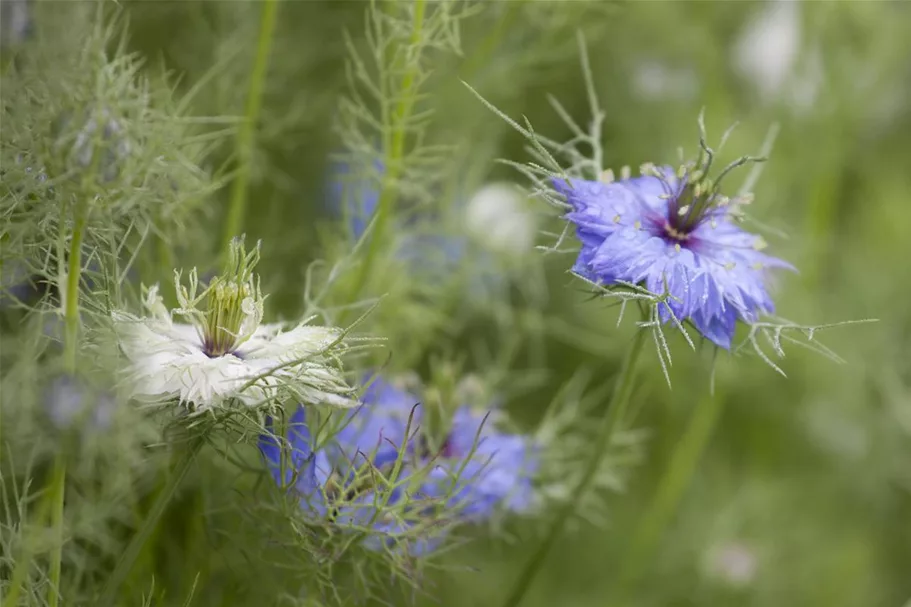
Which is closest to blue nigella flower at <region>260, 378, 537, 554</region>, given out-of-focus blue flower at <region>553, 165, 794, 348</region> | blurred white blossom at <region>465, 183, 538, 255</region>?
out-of-focus blue flower at <region>553, 165, 794, 348</region>

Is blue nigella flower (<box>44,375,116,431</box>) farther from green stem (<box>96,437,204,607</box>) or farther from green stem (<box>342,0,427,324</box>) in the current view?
green stem (<box>342,0,427,324</box>)

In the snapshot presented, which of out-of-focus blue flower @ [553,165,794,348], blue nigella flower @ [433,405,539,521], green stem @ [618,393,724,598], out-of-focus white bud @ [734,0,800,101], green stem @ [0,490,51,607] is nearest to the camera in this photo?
green stem @ [0,490,51,607]

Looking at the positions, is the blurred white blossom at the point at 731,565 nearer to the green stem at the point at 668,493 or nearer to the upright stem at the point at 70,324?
the green stem at the point at 668,493

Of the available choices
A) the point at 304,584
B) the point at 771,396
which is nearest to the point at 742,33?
the point at 771,396

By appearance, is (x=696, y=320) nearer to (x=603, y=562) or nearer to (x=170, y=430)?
(x=170, y=430)

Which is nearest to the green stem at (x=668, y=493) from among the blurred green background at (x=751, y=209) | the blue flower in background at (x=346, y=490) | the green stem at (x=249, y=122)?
the blurred green background at (x=751, y=209)

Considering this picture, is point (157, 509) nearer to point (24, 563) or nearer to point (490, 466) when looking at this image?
point (24, 563)
